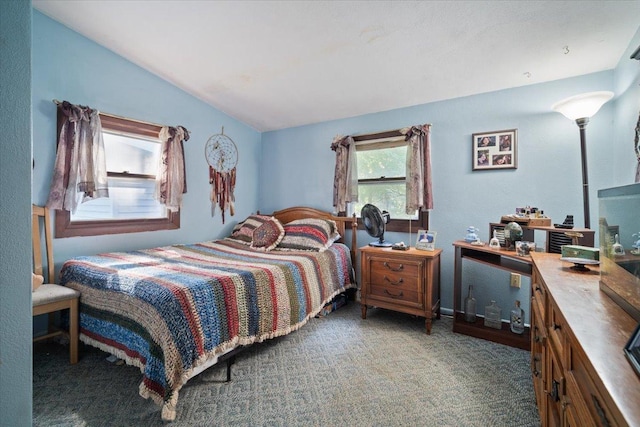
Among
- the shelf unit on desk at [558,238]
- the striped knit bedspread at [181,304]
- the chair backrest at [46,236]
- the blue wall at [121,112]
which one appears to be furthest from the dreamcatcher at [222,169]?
the shelf unit on desk at [558,238]

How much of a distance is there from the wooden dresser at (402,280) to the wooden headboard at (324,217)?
541 millimetres

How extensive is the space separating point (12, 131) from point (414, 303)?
2630 millimetres

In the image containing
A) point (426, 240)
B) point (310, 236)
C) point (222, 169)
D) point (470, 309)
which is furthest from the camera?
point (222, 169)

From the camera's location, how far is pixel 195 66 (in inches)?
106

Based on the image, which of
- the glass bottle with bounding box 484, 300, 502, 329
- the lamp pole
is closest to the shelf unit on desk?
the lamp pole

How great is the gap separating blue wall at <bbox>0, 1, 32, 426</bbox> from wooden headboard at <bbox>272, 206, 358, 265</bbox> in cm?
273

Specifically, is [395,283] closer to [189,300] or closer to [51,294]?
[189,300]

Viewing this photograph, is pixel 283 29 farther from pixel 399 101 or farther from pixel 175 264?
pixel 175 264

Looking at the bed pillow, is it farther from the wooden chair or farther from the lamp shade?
the lamp shade

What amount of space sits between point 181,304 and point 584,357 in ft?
5.39

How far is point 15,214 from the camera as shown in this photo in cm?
82

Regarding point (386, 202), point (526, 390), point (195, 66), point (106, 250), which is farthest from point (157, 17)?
point (526, 390)

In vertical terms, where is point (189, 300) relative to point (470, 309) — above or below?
above

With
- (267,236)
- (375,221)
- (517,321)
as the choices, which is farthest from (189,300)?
(517,321)
